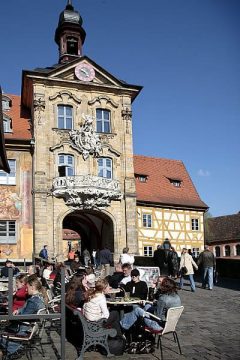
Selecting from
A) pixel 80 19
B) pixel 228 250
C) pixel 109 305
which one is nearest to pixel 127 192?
pixel 80 19

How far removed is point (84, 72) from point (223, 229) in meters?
30.4

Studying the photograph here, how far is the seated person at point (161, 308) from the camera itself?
7.66 m

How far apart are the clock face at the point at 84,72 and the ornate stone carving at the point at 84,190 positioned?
6.91 meters

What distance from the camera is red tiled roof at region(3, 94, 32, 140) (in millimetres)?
27861

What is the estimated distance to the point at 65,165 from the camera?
90.0ft

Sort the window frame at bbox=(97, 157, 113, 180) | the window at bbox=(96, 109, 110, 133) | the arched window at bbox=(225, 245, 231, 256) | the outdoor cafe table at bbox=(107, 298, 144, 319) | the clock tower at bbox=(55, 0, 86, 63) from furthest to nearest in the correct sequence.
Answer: the arched window at bbox=(225, 245, 231, 256)
the clock tower at bbox=(55, 0, 86, 63)
the window at bbox=(96, 109, 110, 133)
the window frame at bbox=(97, 157, 113, 180)
the outdoor cafe table at bbox=(107, 298, 144, 319)

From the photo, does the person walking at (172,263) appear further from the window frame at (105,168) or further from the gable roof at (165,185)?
the gable roof at (165,185)

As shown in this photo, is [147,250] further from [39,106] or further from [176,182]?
[39,106]

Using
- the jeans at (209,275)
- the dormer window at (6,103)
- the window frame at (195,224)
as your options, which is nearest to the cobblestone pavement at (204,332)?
the jeans at (209,275)

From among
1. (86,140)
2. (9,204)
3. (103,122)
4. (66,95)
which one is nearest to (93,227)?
(86,140)

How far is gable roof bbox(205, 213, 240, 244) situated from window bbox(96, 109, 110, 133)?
26.4 meters

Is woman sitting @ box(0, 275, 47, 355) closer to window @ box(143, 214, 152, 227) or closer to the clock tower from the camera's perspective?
window @ box(143, 214, 152, 227)

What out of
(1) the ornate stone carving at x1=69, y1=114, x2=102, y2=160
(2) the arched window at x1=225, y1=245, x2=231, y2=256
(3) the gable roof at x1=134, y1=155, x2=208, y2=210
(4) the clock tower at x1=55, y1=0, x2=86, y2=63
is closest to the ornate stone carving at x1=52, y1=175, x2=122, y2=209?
(1) the ornate stone carving at x1=69, y1=114, x2=102, y2=160

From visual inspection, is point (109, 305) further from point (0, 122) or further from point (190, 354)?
point (0, 122)
